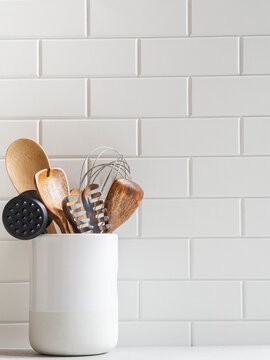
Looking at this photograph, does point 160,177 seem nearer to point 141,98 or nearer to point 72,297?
point 141,98

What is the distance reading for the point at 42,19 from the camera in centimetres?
118

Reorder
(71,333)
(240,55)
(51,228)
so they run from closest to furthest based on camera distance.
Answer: (71,333)
(51,228)
(240,55)

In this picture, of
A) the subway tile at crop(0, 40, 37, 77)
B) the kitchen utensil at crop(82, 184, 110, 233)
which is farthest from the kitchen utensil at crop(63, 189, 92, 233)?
the subway tile at crop(0, 40, 37, 77)

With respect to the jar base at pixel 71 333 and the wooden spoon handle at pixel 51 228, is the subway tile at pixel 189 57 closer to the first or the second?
the wooden spoon handle at pixel 51 228

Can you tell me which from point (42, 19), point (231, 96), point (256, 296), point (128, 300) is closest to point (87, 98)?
point (42, 19)

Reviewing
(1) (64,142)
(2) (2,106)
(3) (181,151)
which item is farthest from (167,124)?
(2) (2,106)

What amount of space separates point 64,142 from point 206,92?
1.01 feet

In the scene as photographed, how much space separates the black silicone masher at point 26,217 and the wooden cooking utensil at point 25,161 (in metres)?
0.11

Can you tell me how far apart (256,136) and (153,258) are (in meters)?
0.32

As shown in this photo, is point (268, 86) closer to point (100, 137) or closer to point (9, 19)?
point (100, 137)

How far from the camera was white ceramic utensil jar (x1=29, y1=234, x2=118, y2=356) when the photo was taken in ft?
3.17

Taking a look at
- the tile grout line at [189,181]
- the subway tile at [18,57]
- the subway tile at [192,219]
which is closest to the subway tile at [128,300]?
the subway tile at [192,219]

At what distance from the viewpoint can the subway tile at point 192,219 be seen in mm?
1145

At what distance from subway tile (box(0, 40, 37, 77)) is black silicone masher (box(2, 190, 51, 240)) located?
0.32 m
